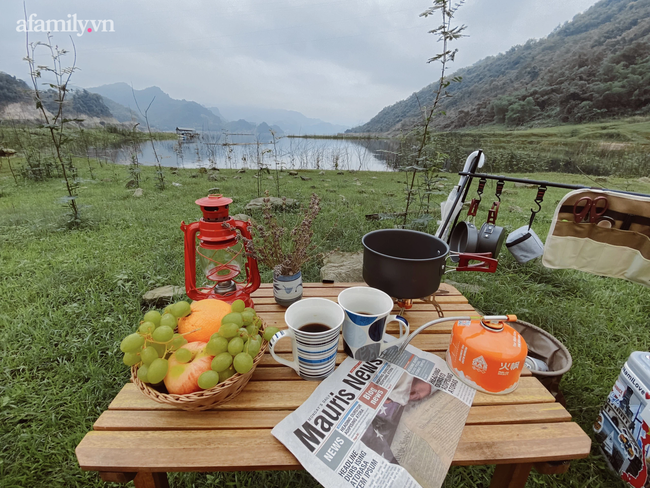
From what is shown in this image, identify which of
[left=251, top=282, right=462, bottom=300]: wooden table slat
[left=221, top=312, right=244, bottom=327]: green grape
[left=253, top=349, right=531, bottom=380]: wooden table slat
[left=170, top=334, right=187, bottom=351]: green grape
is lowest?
[left=251, top=282, right=462, bottom=300]: wooden table slat

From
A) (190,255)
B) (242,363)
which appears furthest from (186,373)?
(190,255)

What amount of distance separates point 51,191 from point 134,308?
5576 millimetres

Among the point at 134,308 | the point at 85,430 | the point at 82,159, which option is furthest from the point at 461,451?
the point at 82,159

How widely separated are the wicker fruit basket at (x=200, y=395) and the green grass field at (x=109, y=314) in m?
0.80

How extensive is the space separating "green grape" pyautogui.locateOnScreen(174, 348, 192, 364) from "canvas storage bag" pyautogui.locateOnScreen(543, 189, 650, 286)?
1.51 metres

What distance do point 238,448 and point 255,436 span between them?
0.05 m

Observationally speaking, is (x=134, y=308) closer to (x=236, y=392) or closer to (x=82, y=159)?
(x=236, y=392)

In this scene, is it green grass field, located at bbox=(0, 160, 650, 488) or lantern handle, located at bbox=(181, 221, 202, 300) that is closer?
lantern handle, located at bbox=(181, 221, 202, 300)

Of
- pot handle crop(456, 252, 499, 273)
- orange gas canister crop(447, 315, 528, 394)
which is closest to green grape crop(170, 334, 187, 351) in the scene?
orange gas canister crop(447, 315, 528, 394)

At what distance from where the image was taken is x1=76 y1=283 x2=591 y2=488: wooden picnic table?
2.51 feet

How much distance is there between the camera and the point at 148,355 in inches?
31.5

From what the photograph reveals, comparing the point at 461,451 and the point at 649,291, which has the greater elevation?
the point at 461,451

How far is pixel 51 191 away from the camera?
5.94m

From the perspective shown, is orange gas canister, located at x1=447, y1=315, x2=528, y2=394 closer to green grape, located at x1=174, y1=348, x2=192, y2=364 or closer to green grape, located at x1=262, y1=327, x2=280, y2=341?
green grape, located at x1=262, y1=327, x2=280, y2=341
